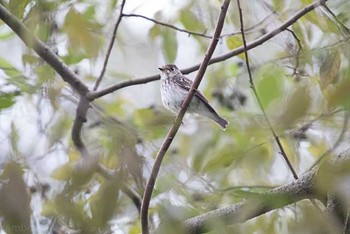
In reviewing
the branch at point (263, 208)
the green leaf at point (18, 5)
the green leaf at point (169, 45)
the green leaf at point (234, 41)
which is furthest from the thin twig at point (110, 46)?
the branch at point (263, 208)

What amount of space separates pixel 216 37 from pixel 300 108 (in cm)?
50

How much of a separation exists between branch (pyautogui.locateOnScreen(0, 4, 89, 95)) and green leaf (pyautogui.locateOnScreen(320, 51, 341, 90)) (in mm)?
748

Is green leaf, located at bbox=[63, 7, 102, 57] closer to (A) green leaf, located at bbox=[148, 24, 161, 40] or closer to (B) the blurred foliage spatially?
(B) the blurred foliage

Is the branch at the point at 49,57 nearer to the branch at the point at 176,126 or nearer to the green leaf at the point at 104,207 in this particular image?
the branch at the point at 176,126

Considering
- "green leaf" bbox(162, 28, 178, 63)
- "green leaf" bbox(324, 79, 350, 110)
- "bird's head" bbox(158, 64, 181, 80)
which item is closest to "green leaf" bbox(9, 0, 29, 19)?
"green leaf" bbox(162, 28, 178, 63)

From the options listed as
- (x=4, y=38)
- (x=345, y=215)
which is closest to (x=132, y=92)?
(x=4, y=38)

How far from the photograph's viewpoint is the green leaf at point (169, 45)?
1646mm

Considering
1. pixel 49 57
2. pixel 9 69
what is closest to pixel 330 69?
pixel 9 69

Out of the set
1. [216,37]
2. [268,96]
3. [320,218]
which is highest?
[216,37]

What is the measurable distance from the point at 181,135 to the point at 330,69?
804 millimetres

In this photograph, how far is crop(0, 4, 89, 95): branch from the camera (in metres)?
1.59

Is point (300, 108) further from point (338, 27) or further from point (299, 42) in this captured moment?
point (299, 42)

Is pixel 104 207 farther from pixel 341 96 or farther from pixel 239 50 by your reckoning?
pixel 239 50

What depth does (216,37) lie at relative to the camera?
3.43 ft
